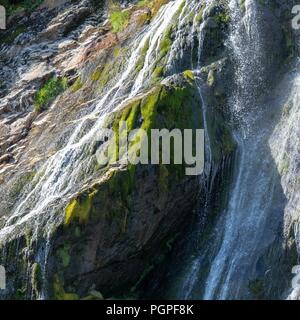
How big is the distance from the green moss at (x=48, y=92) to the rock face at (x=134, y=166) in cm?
3

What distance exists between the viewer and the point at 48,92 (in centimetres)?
1573

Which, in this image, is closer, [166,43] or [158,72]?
[158,72]

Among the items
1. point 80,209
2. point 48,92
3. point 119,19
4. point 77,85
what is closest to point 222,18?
point 119,19

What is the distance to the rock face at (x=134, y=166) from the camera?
12.1 meters

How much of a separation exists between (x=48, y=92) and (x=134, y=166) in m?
4.23

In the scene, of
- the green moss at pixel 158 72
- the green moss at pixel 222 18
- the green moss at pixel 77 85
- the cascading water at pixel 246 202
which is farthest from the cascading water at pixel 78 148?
the cascading water at pixel 246 202

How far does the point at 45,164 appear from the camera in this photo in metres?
13.6

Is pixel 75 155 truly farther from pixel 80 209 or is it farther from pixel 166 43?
pixel 166 43

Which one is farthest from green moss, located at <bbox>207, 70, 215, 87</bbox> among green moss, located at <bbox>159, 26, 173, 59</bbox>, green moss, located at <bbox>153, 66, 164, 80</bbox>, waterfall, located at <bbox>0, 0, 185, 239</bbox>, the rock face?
waterfall, located at <bbox>0, 0, 185, 239</bbox>

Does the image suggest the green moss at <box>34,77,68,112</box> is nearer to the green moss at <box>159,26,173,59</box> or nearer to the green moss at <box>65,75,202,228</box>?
the green moss at <box>159,26,173,59</box>

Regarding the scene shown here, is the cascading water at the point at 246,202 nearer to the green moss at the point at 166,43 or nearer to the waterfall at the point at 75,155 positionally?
the green moss at the point at 166,43

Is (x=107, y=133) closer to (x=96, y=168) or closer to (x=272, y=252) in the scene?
(x=96, y=168)
